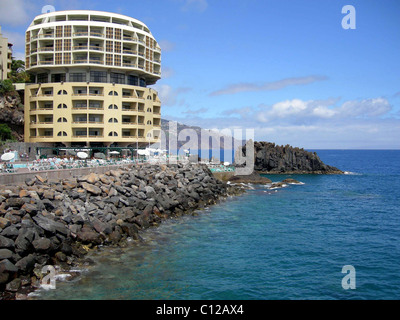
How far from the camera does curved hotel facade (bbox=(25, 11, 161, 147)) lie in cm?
6425

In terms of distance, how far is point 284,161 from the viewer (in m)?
105

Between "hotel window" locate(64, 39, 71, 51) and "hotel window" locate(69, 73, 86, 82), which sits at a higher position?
"hotel window" locate(64, 39, 71, 51)

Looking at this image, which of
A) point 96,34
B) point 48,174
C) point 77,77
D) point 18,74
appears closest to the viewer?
point 48,174

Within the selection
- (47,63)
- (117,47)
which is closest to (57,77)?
(47,63)

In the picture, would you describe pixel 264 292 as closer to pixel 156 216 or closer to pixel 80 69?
pixel 156 216

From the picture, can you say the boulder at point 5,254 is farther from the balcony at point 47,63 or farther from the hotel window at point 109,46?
the balcony at point 47,63

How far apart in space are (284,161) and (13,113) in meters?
71.2

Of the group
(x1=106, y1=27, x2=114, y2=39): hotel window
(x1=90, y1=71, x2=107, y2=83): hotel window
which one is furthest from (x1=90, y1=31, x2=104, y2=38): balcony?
(x1=90, y1=71, x2=107, y2=83): hotel window

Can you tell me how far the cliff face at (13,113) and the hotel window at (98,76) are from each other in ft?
56.4

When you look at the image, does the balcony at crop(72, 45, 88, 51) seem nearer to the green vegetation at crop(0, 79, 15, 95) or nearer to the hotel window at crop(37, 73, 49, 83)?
the hotel window at crop(37, 73, 49, 83)

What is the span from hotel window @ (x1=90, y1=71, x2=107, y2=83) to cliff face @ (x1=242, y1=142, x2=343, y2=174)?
2014 inches

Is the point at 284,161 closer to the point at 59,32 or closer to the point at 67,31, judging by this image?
the point at 67,31

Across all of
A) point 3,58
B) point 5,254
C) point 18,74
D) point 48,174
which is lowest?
point 5,254
